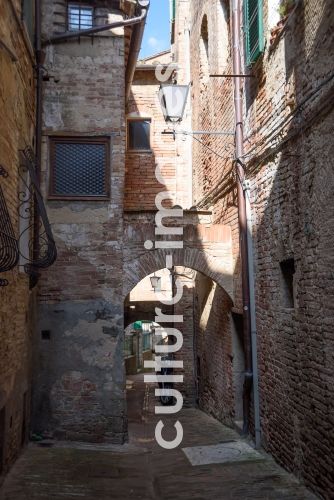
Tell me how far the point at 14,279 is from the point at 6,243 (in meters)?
0.92

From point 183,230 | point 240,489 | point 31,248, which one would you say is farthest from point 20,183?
point 240,489

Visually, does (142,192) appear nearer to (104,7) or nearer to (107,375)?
(104,7)

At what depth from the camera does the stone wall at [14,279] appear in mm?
5477

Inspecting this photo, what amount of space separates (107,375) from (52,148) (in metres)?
3.65

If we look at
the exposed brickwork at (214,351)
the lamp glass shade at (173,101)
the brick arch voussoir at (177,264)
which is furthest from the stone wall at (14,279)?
the exposed brickwork at (214,351)

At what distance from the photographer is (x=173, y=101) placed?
7152mm

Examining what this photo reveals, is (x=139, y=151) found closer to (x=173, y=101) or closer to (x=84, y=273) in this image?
(x=173, y=101)

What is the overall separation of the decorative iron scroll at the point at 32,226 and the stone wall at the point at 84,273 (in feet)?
1.59

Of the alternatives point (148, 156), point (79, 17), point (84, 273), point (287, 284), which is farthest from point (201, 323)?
point (79, 17)

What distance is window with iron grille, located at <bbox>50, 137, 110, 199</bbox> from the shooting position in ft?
26.1

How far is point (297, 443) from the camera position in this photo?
5.81m

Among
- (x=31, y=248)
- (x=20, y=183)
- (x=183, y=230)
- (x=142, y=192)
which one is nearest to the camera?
(x=20, y=183)

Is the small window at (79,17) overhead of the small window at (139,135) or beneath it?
overhead

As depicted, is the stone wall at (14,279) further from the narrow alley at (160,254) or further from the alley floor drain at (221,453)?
the alley floor drain at (221,453)
